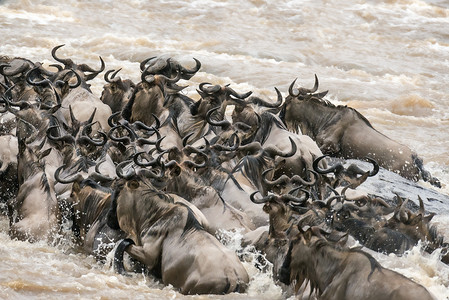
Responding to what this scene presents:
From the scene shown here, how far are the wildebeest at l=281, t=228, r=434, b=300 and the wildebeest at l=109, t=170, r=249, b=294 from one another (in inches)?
23.4

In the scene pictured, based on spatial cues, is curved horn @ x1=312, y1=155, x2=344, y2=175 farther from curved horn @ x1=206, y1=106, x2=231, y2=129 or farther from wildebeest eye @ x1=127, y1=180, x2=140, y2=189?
wildebeest eye @ x1=127, y1=180, x2=140, y2=189

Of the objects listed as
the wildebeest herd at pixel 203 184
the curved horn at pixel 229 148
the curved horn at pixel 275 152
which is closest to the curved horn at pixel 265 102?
the wildebeest herd at pixel 203 184

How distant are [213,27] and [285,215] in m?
20.2

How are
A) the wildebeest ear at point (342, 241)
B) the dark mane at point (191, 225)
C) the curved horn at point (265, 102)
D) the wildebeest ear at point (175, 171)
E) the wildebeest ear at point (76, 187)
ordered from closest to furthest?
the wildebeest ear at point (342, 241)
the dark mane at point (191, 225)
the wildebeest ear at point (175, 171)
the wildebeest ear at point (76, 187)
the curved horn at point (265, 102)

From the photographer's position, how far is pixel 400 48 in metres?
28.8

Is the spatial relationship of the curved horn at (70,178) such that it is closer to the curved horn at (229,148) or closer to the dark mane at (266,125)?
the curved horn at (229,148)

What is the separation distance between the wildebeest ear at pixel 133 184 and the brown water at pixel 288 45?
4122mm

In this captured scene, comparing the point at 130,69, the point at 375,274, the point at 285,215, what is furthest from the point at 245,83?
the point at 375,274

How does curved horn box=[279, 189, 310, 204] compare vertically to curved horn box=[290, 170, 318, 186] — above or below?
above

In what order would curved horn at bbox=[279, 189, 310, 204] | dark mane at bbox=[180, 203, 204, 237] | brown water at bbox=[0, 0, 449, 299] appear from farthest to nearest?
brown water at bbox=[0, 0, 449, 299], curved horn at bbox=[279, 189, 310, 204], dark mane at bbox=[180, 203, 204, 237]

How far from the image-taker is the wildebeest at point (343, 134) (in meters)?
14.3

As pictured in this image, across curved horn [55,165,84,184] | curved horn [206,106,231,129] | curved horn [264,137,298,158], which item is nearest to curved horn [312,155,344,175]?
curved horn [264,137,298,158]

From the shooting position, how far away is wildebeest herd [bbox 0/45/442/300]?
8711 millimetres

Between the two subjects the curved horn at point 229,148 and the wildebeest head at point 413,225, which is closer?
the wildebeest head at point 413,225
